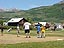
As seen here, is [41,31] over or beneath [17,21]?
over

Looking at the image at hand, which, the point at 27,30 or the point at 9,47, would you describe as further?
the point at 27,30

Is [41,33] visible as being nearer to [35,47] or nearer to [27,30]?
[27,30]

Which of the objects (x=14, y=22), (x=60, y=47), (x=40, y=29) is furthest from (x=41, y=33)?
(x=14, y=22)

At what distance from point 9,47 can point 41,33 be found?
1659cm

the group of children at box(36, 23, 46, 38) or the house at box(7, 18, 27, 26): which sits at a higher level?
the group of children at box(36, 23, 46, 38)

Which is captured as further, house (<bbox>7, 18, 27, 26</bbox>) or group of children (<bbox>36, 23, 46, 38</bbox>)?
house (<bbox>7, 18, 27, 26</bbox>)

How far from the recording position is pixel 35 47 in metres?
21.6

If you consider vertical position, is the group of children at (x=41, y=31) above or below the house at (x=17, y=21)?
above

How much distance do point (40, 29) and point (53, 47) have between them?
1663 cm

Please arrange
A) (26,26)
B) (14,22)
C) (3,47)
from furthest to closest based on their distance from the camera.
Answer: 1. (14,22)
2. (26,26)
3. (3,47)

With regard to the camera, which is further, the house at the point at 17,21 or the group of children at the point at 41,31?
the house at the point at 17,21

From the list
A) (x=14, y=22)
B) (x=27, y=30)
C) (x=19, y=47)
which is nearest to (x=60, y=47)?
(x=19, y=47)

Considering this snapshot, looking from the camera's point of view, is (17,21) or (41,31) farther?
(17,21)

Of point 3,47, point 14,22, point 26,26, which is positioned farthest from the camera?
point 14,22
